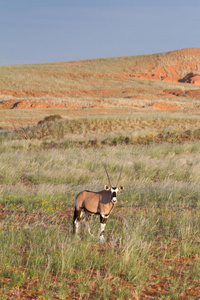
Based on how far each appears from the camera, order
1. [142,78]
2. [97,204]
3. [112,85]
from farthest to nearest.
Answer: [142,78]
[112,85]
[97,204]

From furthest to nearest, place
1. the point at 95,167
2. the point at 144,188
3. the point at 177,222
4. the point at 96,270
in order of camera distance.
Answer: the point at 95,167 → the point at 144,188 → the point at 177,222 → the point at 96,270

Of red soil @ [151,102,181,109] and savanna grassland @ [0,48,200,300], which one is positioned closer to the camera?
savanna grassland @ [0,48,200,300]

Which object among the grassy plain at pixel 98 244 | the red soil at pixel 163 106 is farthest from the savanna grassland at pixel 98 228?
the red soil at pixel 163 106

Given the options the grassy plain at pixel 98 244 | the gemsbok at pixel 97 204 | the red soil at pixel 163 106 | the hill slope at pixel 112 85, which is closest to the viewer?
the grassy plain at pixel 98 244

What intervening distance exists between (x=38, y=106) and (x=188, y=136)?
26642 mm

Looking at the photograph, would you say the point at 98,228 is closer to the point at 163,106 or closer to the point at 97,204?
the point at 97,204

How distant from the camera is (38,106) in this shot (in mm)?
44844

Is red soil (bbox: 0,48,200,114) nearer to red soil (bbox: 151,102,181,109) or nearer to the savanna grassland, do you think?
red soil (bbox: 151,102,181,109)

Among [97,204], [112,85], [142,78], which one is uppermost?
[142,78]

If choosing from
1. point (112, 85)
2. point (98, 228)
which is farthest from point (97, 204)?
point (112, 85)

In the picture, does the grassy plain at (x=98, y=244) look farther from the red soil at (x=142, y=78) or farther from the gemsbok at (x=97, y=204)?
the red soil at (x=142, y=78)

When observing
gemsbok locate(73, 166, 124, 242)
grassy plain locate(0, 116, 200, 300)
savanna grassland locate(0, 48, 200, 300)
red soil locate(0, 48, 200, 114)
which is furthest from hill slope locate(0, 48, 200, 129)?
gemsbok locate(73, 166, 124, 242)

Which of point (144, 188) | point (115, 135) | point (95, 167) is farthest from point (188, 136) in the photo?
point (144, 188)

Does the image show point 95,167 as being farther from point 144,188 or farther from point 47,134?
point 47,134
